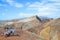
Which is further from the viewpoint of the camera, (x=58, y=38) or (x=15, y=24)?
(x=15, y=24)

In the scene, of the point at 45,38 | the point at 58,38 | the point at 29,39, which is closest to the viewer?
the point at 29,39

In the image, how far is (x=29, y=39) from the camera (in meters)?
21.0

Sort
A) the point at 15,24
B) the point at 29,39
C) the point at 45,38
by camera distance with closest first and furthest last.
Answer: the point at 29,39 → the point at 45,38 → the point at 15,24

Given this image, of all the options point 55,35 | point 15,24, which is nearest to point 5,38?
point 55,35

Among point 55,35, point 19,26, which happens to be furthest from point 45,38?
point 19,26

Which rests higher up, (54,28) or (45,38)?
(54,28)

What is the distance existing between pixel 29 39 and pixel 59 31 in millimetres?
5144

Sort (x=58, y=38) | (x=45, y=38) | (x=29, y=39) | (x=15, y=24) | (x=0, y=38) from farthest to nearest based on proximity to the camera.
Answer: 1. (x=15, y=24)
2. (x=45, y=38)
3. (x=58, y=38)
4. (x=29, y=39)
5. (x=0, y=38)

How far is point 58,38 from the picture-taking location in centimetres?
2280

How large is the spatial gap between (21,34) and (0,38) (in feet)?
10.8

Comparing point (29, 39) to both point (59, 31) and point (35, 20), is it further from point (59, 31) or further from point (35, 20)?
point (35, 20)

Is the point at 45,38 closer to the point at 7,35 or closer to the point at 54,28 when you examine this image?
→ the point at 54,28

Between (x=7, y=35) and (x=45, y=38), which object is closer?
(x=7, y=35)

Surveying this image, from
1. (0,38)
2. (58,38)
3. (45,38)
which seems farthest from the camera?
(45,38)
